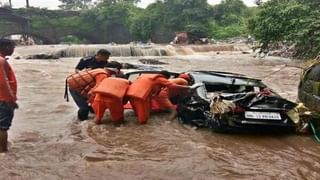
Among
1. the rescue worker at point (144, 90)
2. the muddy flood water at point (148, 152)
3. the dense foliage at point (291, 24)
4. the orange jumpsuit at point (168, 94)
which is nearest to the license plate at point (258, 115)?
the muddy flood water at point (148, 152)

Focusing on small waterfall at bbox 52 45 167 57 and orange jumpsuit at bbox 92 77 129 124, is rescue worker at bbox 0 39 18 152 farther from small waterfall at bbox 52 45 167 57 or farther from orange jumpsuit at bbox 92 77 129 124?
small waterfall at bbox 52 45 167 57

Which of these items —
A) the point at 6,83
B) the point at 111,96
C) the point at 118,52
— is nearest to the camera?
the point at 6,83

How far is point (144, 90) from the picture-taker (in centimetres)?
783

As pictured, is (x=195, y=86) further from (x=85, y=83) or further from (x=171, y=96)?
(x=85, y=83)

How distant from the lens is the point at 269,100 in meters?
7.13

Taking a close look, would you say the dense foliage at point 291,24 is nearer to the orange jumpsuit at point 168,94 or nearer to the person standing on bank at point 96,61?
the orange jumpsuit at point 168,94

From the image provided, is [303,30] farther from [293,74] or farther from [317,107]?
[317,107]

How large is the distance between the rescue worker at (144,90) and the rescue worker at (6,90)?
7.54ft

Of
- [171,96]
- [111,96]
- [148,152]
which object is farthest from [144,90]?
[148,152]

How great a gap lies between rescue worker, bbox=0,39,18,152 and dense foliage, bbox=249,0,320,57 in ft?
46.5

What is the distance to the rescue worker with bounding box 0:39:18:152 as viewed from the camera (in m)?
6.04

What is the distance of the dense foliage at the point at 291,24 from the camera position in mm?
18734

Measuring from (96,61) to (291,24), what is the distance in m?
15.2

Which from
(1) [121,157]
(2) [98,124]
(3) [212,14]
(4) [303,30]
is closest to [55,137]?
(2) [98,124]
